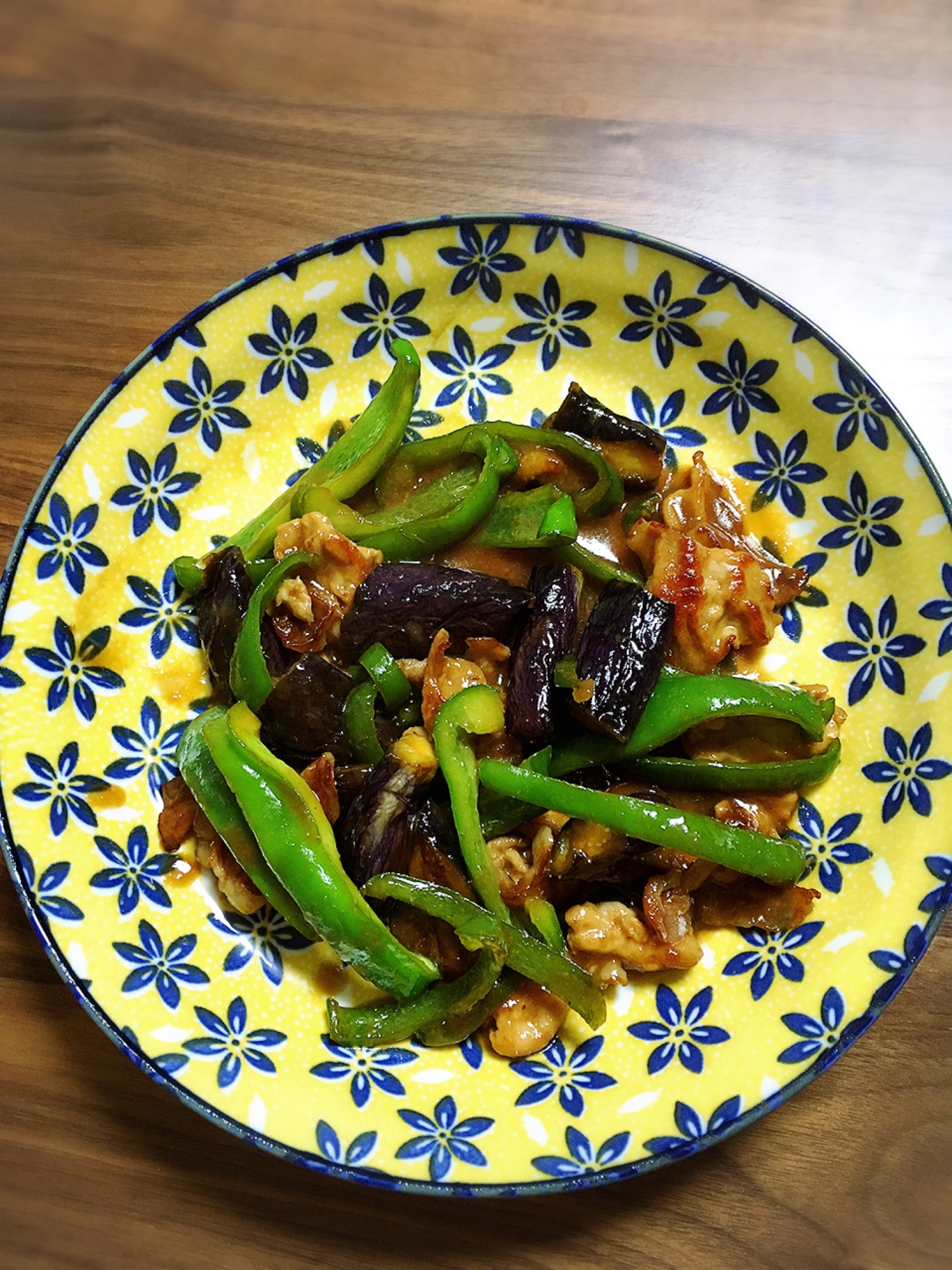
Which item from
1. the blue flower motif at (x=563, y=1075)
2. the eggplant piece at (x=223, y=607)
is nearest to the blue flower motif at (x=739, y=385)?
the eggplant piece at (x=223, y=607)

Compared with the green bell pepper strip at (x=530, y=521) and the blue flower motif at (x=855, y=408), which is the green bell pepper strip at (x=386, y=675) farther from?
the blue flower motif at (x=855, y=408)

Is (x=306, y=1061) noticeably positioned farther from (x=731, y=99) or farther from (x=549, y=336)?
Result: (x=731, y=99)

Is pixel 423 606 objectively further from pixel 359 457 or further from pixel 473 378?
pixel 473 378

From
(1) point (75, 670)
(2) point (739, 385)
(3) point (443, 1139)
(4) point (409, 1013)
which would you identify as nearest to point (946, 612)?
(2) point (739, 385)

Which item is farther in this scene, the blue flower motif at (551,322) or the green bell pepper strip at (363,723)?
the blue flower motif at (551,322)

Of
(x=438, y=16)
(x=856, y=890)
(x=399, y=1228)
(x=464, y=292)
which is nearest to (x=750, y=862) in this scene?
(x=856, y=890)
